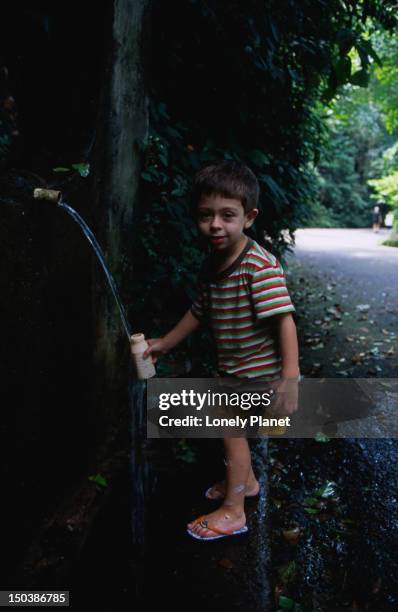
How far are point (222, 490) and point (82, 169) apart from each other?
5.61 ft

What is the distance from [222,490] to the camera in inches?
96.3

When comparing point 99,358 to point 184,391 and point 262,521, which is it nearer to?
point 184,391

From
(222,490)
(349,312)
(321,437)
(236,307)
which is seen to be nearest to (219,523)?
(222,490)

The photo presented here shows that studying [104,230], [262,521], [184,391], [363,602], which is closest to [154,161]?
[104,230]

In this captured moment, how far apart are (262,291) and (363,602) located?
1.25m

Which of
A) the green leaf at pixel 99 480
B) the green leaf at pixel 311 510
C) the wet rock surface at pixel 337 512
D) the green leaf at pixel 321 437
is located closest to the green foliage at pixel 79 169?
the green leaf at pixel 99 480

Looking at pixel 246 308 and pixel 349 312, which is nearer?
pixel 246 308

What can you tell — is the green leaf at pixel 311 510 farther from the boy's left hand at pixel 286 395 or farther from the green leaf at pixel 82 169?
the green leaf at pixel 82 169

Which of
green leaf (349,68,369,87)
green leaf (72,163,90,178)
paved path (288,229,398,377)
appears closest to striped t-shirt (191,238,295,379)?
green leaf (72,163,90,178)

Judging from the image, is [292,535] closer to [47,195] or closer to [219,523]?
[219,523]

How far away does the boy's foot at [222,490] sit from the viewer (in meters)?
2.42

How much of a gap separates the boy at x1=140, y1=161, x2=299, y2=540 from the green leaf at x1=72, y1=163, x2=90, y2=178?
0.46 meters

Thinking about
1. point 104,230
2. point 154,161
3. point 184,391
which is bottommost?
point 184,391

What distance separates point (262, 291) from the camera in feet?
6.31
